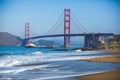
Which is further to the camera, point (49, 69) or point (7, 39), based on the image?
point (7, 39)

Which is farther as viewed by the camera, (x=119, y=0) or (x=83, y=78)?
(x=119, y=0)

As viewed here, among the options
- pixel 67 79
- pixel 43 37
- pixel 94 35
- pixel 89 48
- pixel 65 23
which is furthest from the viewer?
pixel 65 23

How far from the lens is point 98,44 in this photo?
972 inches

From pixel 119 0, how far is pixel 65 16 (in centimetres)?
2060

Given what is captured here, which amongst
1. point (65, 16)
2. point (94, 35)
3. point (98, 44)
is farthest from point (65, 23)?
point (94, 35)

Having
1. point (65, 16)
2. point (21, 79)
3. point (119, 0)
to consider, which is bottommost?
point (21, 79)

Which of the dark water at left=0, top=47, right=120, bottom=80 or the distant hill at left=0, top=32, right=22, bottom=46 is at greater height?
the distant hill at left=0, top=32, right=22, bottom=46

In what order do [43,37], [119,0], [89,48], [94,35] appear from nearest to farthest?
[119,0]
[43,37]
[94,35]
[89,48]

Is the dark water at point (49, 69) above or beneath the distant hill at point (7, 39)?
beneath

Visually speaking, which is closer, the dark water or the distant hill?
the dark water

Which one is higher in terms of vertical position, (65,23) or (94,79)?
(65,23)

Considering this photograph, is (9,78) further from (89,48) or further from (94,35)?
(89,48)

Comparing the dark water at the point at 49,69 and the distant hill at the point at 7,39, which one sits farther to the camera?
the distant hill at the point at 7,39

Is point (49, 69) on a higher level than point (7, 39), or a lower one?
lower
